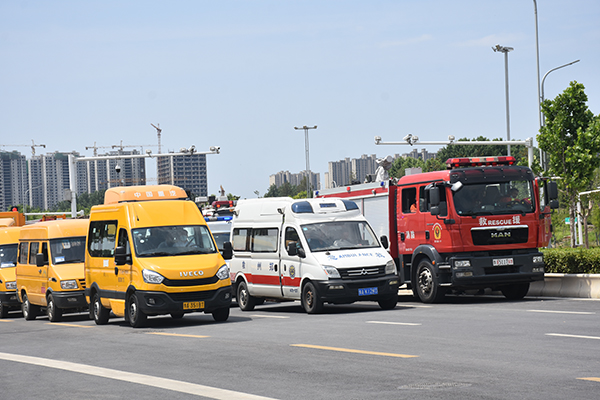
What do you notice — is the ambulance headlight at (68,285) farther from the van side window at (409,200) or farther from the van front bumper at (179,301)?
the van side window at (409,200)

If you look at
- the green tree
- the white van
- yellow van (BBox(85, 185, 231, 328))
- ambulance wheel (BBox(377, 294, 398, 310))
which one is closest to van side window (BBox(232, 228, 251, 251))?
the white van

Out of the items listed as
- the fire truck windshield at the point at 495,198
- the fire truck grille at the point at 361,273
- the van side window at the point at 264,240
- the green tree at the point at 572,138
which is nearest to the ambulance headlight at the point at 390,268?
the fire truck grille at the point at 361,273

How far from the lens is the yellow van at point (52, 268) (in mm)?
20078

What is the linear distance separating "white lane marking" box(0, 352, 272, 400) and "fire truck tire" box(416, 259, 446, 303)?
956 centimetres

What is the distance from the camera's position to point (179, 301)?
607 inches

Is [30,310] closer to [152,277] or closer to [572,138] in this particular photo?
[152,277]

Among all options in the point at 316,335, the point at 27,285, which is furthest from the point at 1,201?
the point at 316,335

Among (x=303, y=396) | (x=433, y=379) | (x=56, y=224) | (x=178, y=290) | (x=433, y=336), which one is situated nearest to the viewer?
(x=303, y=396)

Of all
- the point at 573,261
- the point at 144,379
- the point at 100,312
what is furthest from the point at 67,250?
the point at 144,379

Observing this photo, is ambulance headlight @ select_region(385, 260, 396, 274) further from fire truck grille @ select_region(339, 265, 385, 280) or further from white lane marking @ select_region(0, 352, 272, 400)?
white lane marking @ select_region(0, 352, 272, 400)

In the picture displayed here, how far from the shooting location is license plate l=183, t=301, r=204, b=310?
608 inches

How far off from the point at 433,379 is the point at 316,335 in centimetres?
464

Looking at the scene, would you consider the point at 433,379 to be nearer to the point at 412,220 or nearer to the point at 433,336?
the point at 433,336

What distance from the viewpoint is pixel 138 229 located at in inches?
635
